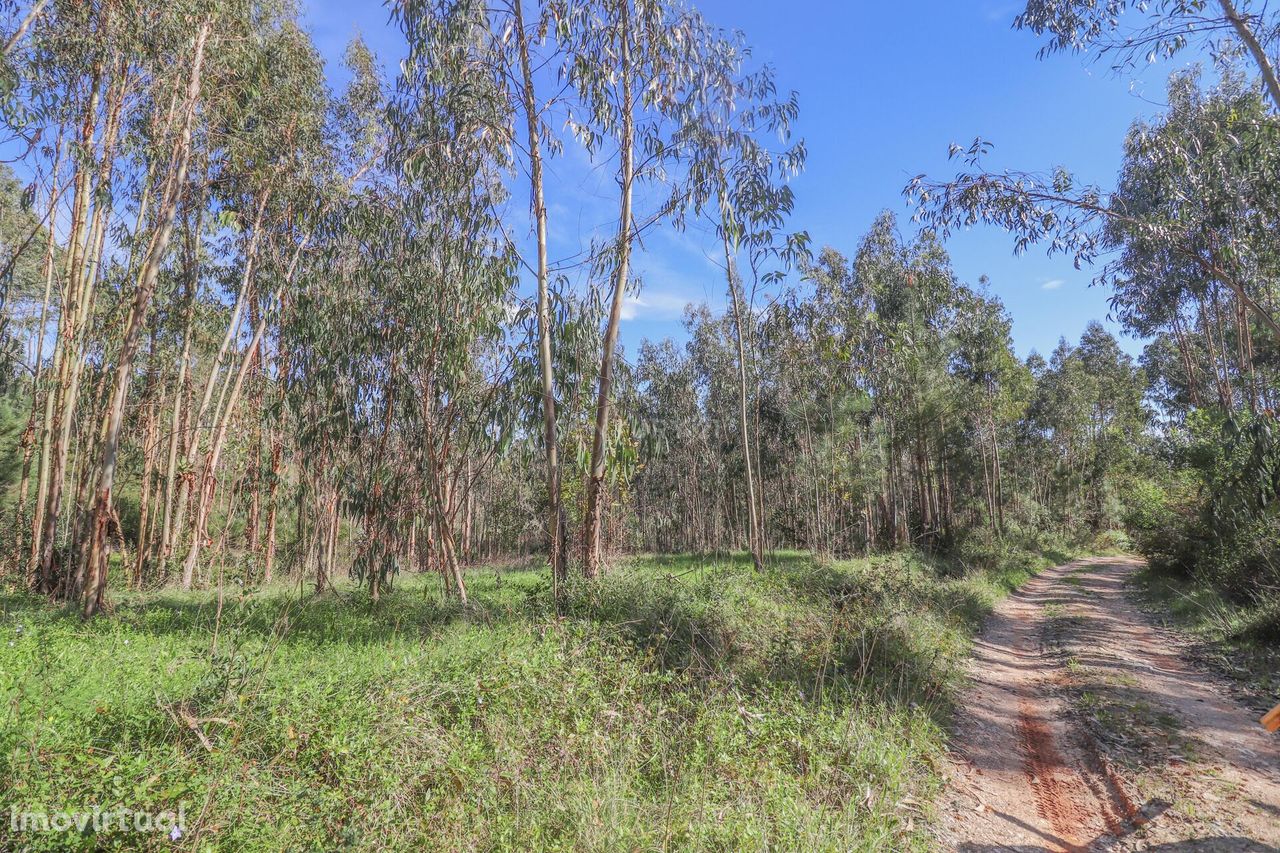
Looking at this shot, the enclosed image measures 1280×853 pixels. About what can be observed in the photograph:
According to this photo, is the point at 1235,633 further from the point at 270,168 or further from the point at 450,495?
the point at 270,168

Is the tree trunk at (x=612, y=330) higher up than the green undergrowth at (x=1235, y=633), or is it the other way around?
the tree trunk at (x=612, y=330)

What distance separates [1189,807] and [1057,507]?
108ft

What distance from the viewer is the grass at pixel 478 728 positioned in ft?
8.79

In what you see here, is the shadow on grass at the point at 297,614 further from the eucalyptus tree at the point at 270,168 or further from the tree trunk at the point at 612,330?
the eucalyptus tree at the point at 270,168

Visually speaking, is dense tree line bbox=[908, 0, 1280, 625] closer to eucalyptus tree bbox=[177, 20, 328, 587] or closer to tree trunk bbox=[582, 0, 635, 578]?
tree trunk bbox=[582, 0, 635, 578]

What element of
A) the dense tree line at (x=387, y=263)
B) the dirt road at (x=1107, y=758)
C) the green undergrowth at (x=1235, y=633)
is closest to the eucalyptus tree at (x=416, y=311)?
the dense tree line at (x=387, y=263)

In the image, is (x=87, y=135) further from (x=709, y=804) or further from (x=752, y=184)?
(x=709, y=804)

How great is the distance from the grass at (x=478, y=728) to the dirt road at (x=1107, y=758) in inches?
14.4

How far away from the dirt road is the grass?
14.4 inches

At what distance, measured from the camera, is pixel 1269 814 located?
3510 millimetres

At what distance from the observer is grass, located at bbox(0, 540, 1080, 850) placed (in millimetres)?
2680

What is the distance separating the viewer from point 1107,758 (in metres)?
4.30

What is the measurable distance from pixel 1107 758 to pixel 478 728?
4.58 meters

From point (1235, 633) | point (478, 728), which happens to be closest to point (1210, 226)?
point (1235, 633)
